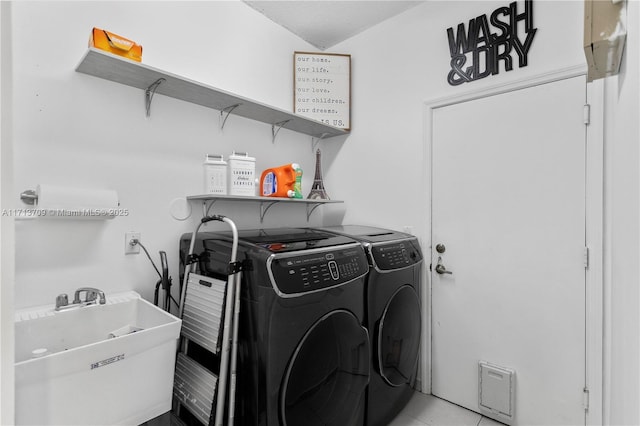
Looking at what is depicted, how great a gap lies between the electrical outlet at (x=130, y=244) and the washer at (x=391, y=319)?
119 centimetres

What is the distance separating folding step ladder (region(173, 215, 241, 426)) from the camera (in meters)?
1.33

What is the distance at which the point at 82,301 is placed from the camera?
57.5 inches

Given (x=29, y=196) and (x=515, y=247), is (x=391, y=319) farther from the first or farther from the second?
(x=29, y=196)

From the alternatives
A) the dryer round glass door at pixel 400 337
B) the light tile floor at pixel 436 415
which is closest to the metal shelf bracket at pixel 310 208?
the dryer round glass door at pixel 400 337

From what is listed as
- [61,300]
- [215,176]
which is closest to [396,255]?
[215,176]

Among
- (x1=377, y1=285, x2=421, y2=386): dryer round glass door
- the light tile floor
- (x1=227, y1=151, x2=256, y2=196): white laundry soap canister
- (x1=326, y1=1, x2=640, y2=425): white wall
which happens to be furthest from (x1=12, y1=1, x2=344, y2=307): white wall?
the light tile floor

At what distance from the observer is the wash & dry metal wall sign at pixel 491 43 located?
185cm

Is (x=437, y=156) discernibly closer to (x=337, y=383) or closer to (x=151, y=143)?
(x=337, y=383)

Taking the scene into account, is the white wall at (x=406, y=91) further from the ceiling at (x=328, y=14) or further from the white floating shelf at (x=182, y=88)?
the white floating shelf at (x=182, y=88)

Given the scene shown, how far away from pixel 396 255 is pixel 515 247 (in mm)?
755

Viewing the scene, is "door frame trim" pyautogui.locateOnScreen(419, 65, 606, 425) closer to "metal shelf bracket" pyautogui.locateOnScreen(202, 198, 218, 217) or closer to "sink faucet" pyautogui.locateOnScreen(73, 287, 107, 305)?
"metal shelf bracket" pyautogui.locateOnScreen(202, 198, 218, 217)

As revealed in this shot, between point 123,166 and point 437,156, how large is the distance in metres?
2.03

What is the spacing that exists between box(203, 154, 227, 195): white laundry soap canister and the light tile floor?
185cm

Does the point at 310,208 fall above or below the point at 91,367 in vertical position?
above
